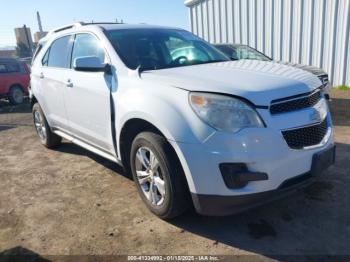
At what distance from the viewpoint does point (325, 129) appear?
3104 millimetres

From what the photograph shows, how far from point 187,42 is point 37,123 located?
10.3 ft

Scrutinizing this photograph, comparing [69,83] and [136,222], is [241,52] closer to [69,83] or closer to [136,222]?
[69,83]

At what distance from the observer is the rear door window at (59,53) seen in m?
4.59

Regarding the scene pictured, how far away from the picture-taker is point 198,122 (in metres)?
2.64

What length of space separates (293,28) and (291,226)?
29.7 feet

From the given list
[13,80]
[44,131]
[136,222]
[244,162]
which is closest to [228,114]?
[244,162]

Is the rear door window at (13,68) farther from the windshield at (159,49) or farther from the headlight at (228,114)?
the headlight at (228,114)

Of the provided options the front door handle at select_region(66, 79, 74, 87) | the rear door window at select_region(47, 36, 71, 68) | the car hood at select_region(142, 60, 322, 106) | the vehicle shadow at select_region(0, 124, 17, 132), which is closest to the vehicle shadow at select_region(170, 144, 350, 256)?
the car hood at select_region(142, 60, 322, 106)

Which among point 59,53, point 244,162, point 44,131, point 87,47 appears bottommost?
point 44,131

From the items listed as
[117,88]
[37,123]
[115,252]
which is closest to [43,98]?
[37,123]

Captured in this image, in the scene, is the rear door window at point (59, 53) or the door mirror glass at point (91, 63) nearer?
the door mirror glass at point (91, 63)

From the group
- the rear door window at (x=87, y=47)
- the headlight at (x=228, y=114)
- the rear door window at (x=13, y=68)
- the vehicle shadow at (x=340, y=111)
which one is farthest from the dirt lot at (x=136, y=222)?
the rear door window at (x=13, y=68)

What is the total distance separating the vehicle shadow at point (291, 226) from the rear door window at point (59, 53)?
2614mm

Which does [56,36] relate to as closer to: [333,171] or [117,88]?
[117,88]
